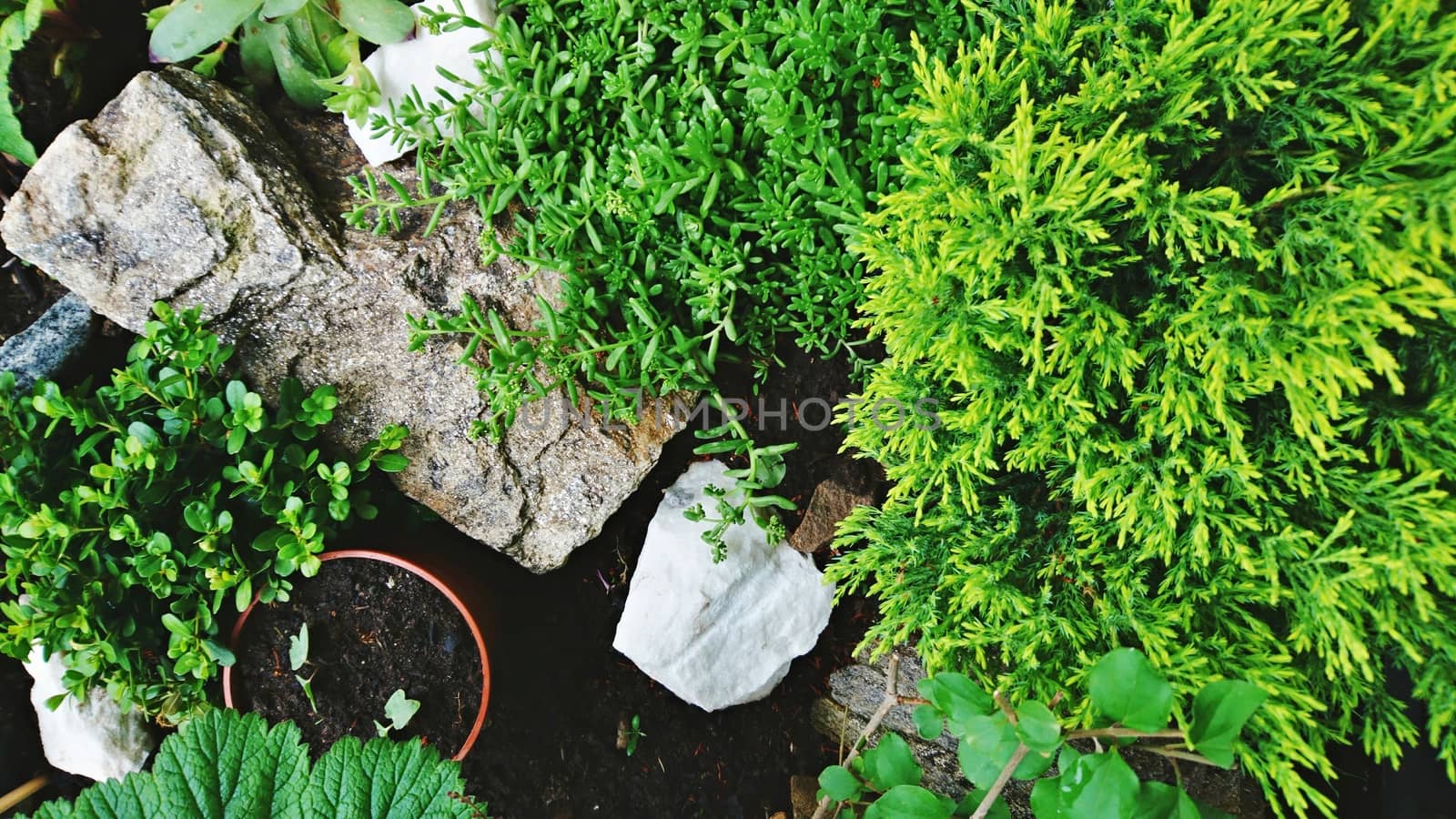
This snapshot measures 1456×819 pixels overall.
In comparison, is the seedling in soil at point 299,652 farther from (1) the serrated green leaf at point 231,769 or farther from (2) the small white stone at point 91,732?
(2) the small white stone at point 91,732

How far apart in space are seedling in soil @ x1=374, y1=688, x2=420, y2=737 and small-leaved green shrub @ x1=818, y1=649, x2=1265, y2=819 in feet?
3.95

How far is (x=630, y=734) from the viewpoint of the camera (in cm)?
260

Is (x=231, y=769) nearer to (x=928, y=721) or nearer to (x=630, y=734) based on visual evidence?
(x=630, y=734)

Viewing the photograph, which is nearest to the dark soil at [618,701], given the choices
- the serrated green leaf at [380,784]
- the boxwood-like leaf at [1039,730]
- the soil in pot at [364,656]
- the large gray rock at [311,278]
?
the soil in pot at [364,656]

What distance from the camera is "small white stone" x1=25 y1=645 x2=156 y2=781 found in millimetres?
2412

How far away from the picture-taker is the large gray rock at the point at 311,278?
2.15 m

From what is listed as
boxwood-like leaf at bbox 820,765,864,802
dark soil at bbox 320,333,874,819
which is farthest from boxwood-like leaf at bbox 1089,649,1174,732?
dark soil at bbox 320,333,874,819

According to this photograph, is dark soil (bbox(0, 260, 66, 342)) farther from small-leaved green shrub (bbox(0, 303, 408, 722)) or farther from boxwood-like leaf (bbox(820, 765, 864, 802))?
boxwood-like leaf (bbox(820, 765, 864, 802))

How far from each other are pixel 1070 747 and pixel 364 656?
1876mm

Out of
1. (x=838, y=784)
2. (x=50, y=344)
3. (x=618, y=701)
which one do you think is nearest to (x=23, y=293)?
(x=50, y=344)

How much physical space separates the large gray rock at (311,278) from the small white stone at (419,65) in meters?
0.18

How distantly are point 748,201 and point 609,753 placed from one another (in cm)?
173

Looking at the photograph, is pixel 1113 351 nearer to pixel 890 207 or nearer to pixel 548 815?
pixel 890 207

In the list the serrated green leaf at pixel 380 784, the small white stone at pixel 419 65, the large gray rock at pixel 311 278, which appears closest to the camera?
the serrated green leaf at pixel 380 784
